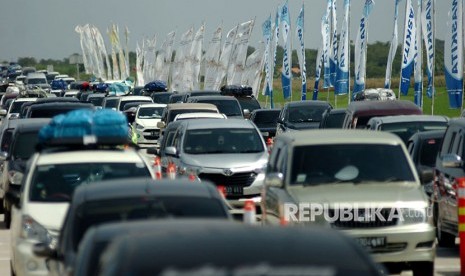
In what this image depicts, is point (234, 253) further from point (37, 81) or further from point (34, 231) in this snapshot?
point (37, 81)

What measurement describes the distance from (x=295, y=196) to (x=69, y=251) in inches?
190

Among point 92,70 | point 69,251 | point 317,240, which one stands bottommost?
point 92,70

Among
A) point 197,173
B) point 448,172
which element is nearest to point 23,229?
point 448,172

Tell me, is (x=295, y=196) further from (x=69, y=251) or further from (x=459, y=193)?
(x=69, y=251)

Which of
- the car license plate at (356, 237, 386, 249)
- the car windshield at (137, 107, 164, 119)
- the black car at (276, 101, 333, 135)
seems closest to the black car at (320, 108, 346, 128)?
the black car at (276, 101, 333, 135)

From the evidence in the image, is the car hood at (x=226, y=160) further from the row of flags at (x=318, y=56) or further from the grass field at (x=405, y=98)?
the grass field at (x=405, y=98)

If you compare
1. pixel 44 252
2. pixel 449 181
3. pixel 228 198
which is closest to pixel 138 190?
pixel 44 252

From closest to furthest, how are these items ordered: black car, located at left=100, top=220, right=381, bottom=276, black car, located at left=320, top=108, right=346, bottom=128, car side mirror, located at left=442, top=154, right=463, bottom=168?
black car, located at left=100, top=220, right=381, bottom=276, car side mirror, located at left=442, top=154, right=463, bottom=168, black car, located at left=320, top=108, right=346, bottom=128

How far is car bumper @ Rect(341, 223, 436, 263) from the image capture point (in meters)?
13.7

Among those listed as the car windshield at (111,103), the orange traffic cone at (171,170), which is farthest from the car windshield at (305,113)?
the car windshield at (111,103)

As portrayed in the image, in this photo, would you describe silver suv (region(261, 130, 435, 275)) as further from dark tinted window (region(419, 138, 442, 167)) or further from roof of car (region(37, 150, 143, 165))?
dark tinted window (region(419, 138, 442, 167))

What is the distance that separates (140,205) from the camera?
1038 centimetres

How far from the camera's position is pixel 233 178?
22.8 metres

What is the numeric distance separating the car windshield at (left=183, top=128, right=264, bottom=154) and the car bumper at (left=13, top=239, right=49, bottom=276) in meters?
11.1
